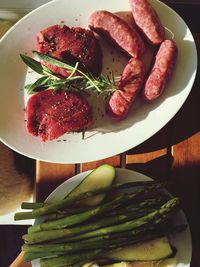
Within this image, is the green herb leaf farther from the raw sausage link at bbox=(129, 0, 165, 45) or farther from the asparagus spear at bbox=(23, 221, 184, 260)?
the asparagus spear at bbox=(23, 221, 184, 260)

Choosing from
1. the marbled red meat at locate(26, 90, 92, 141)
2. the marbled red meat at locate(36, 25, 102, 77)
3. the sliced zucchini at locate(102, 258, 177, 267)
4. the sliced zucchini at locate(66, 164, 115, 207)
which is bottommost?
the sliced zucchini at locate(102, 258, 177, 267)

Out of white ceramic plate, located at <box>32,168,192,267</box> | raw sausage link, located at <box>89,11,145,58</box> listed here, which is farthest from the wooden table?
raw sausage link, located at <box>89,11,145,58</box>

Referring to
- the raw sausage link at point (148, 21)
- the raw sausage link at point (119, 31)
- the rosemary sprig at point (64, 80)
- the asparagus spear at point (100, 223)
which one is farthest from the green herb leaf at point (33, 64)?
the asparagus spear at point (100, 223)

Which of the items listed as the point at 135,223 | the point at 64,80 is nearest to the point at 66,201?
the point at 135,223

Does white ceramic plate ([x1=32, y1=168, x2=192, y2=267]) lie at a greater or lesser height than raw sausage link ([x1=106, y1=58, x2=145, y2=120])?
lesser

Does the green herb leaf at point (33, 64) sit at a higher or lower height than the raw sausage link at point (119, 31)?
lower

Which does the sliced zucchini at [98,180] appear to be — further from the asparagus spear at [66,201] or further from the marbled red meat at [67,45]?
the marbled red meat at [67,45]

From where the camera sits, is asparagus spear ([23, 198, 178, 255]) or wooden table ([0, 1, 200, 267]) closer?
asparagus spear ([23, 198, 178, 255])
